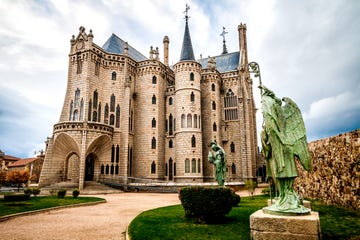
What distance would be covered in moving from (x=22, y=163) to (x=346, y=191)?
70.2m

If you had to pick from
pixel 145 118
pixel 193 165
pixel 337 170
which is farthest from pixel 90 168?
pixel 337 170

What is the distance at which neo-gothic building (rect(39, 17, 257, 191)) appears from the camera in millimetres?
27609

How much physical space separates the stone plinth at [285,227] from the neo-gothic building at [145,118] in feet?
76.3

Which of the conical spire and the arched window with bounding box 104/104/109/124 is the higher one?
the conical spire

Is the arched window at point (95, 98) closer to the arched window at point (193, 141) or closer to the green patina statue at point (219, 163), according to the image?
the arched window at point (193, 141)

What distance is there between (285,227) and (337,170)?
7.49m

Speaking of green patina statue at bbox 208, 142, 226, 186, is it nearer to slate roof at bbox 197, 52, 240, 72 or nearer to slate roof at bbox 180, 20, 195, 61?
slate roof at bbox 180, 20, 195, 61

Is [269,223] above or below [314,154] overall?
below

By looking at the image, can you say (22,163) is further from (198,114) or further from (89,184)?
(198,114)

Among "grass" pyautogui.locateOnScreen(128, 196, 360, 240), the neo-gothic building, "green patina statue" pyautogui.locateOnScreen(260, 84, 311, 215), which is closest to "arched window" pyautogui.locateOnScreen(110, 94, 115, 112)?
the neo-gothic building

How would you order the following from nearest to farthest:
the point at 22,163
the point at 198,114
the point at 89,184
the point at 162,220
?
the point at 162,220 < the point at 89,184 < the point at 198,114 < the point at 22,163

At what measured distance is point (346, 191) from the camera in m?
10.3

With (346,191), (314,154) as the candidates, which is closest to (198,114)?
(314,154)

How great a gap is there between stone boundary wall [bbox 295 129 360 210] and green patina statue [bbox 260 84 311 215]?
4860 millimetres
